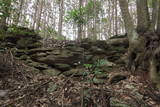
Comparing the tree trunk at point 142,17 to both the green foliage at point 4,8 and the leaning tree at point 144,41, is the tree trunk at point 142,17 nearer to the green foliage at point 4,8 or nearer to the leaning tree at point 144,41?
the leaning tree at point 144,41

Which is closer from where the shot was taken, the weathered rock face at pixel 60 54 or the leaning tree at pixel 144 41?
the leaning tree at pixel 144 41

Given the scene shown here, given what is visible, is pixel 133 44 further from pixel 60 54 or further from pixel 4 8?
pixel 4 8

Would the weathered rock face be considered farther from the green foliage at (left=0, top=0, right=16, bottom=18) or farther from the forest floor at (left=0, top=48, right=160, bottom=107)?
the forest floor at (left=0, top=48, right=160, bottom=107)

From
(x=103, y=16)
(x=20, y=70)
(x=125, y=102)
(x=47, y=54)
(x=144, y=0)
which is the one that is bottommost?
(x=125, y=102)

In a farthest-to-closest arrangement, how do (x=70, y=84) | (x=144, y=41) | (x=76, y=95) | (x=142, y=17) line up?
(x=142, y=17), (x=144, y=41), (x=76, y=95), (x=70, y=84)

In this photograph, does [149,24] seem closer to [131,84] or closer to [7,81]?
[131,84]

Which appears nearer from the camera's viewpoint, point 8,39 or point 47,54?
point 47,54

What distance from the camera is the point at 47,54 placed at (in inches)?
193

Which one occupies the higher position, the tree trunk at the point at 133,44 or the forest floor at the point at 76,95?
the tree trunk at the point at 133,44

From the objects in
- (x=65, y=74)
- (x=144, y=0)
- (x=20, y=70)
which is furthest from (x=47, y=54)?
(x=144, y=0)

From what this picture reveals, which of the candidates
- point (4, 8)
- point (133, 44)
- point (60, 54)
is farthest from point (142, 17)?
point (4, 8)

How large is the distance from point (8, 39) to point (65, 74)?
10.7 feet

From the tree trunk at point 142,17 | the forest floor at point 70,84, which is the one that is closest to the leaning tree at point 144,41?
the tree trunk at point 142,17

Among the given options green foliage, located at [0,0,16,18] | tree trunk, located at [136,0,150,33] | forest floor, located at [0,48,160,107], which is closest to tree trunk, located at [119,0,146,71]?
tree trunk, located at [136,0,150,33]
